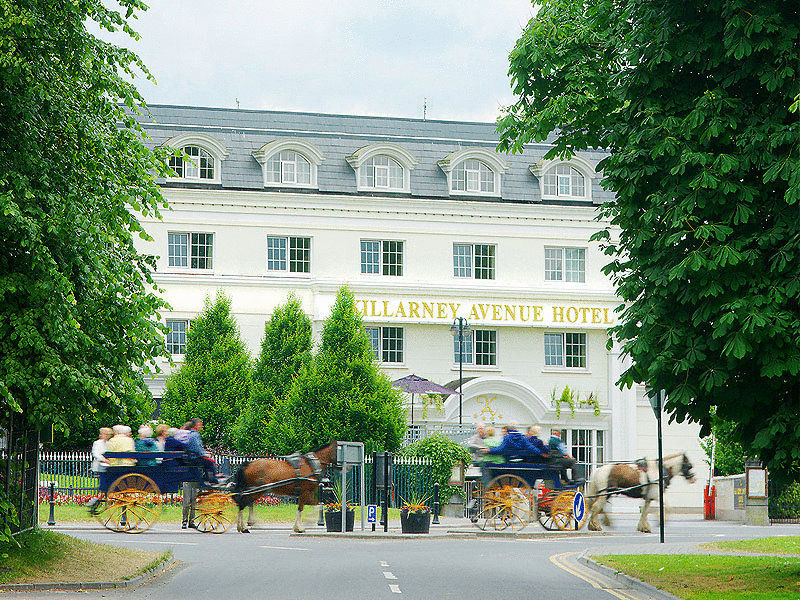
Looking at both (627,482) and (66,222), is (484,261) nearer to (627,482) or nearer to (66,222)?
(627,482)

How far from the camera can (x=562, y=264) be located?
48.0m

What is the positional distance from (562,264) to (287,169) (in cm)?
1223

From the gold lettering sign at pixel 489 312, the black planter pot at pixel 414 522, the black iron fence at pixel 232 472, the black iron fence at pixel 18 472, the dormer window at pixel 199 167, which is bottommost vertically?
the black planter pot at pixel 414 522

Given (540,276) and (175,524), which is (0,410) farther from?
(540,276)

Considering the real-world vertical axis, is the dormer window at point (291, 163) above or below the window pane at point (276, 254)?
above

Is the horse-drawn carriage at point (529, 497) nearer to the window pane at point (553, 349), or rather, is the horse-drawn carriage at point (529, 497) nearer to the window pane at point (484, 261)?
the window pane at point (553, 349)

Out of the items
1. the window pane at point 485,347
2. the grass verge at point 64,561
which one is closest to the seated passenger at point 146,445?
the grass verge at point 64,561

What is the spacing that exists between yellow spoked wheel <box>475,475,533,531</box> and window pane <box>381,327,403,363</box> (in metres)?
15.9

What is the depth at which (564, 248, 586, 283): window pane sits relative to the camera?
157ft

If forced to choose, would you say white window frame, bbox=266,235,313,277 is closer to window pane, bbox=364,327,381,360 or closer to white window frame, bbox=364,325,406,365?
window pane, bbox=364,327,381,360

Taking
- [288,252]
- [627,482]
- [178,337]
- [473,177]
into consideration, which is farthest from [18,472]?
[473,177]

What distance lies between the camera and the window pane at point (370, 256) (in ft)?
152

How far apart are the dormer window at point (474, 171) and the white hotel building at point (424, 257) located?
60 millimetres

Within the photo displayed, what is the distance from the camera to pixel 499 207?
47.3 meters
